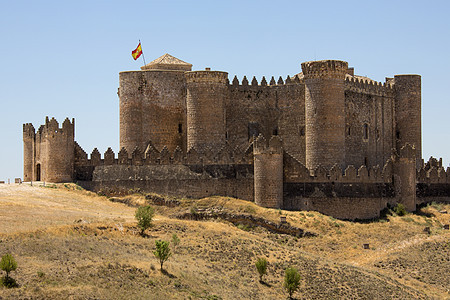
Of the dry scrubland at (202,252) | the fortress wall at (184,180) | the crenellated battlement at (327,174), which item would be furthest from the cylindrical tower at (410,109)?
the fortress wall at (184,180)

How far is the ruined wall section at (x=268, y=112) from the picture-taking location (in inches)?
2024

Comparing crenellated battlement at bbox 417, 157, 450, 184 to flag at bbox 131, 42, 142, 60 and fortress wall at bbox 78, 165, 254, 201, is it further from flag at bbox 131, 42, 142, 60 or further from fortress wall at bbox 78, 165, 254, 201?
flag at bbox 131, 42, 142, 60

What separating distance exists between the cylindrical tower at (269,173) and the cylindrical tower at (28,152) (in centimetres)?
1497

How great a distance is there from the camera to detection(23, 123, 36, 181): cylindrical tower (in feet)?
168

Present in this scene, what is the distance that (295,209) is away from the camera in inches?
1828

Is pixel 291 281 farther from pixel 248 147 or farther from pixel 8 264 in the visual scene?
pixel 248 147

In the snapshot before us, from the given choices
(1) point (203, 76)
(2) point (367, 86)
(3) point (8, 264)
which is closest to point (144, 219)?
(3) point (8, 264)

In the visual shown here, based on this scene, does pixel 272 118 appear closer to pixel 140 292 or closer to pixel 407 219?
pixel 407 219

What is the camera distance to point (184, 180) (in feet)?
153

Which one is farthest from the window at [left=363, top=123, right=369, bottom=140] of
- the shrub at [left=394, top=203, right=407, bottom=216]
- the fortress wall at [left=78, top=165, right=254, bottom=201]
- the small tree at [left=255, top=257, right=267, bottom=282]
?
the small tree at [left=255, top=257, right=267, bottom=282]

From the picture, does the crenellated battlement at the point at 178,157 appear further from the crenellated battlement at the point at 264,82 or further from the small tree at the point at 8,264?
the small tree at the point at 8,264

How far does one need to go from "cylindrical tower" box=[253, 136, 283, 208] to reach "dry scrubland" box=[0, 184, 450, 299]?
2.81 feet

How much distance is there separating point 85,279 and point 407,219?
24.9 meters

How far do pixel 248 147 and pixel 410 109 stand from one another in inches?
596
